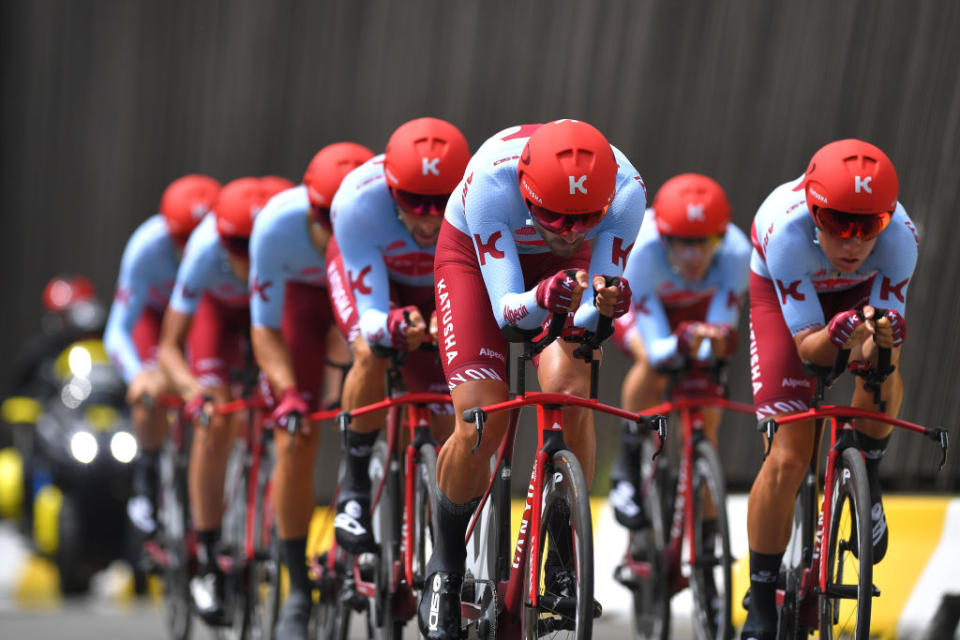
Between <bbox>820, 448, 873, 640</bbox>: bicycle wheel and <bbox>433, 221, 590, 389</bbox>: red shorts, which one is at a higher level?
<bbox>433, 221, 590, 389</bbox>: red shorts

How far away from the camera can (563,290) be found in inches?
168

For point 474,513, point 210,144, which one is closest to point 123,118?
point 210,144

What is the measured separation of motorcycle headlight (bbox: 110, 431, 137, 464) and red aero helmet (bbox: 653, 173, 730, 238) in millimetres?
5302

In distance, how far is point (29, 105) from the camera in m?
20.0

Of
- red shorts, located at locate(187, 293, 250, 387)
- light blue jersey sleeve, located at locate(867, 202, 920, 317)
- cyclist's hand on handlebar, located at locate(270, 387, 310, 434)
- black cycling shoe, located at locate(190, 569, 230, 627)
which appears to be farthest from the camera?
red shorts, located at locate(187, 293, 250, 387)

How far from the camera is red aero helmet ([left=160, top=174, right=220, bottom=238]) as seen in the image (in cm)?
906

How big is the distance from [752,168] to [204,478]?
11.4 ft

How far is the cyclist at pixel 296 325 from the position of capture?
663cm

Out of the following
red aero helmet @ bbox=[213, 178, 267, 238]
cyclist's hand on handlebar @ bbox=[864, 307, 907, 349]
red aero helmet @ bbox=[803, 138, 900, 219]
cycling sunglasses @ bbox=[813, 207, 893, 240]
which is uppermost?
red aero helmet @ bbox=[803, 138, 900, 219]

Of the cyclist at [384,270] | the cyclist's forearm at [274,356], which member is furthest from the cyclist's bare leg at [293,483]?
the cyclist at [384,270]

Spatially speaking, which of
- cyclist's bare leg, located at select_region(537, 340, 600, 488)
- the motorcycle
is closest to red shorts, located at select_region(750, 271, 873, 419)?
cyclist's bare leg, located at select_region(537, 340, 600, 488)

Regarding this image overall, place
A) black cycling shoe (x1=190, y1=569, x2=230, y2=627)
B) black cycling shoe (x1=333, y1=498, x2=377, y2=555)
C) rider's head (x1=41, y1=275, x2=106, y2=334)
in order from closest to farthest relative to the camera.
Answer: black cycling shoe (x1=333, y1=498, x2=377, y2=555) → black cycling shoe (x1=190, y1=569, x2=230, y2=627) → rider's head (x1=41, y1=275, x2=106, y2=334)

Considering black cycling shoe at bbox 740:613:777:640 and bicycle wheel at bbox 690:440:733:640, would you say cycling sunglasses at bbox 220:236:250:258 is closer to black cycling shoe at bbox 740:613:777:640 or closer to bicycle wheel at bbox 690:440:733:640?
bicycle wheel at bbox 690:440:733:640

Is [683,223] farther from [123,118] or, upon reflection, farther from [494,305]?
[123,118]
